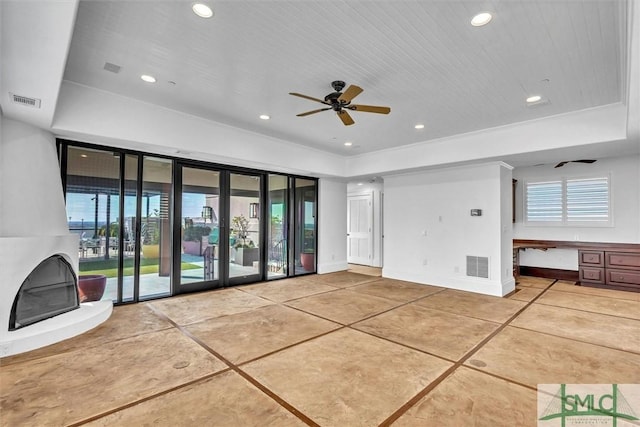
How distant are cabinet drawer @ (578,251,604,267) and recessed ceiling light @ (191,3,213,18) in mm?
8043

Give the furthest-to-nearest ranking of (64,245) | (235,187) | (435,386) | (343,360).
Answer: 1. (235,187)
2. (64,245)
3. (343,360)
4. (435,386)

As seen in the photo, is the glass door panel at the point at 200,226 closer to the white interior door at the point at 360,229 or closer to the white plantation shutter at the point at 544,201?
the white interior door at the point at 360,229

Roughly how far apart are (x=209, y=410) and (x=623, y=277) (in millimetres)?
7826

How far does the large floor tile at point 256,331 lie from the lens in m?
3.31

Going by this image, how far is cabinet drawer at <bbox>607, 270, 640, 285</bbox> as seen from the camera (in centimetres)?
599

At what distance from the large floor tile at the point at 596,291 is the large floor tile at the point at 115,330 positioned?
7299mm

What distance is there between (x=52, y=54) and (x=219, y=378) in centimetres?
293

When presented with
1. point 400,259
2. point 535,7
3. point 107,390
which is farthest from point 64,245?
point 400,259

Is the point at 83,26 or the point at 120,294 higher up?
the point at 83,26

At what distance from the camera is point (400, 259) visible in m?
7.41

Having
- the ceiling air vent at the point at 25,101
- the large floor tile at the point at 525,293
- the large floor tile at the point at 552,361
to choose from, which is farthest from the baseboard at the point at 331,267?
the ceiling air vent at the point at 25,101

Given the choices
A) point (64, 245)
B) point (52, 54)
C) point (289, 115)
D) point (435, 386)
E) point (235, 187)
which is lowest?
point (435, 386)

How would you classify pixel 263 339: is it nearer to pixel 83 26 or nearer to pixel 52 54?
pixel 52 54


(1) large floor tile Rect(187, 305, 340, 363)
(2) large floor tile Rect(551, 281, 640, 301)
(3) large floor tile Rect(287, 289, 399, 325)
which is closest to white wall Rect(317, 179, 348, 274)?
(3) large floor tile Rect(287, 289, 399, 325)
